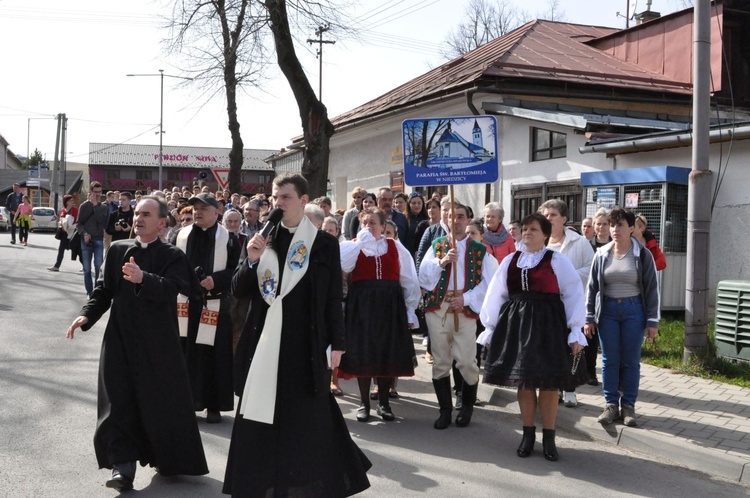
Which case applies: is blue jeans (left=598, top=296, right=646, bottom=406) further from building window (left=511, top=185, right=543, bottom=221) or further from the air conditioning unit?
building window (left=511, top=185, right=543, bottom=221)

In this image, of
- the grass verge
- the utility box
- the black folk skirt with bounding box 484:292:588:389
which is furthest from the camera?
the utility box

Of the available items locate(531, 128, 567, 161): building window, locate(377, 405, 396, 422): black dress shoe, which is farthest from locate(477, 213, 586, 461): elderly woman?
locate(531, 128, 567, 161): building window

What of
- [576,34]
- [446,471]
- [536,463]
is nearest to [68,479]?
[446,471]

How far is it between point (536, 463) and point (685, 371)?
3.50m

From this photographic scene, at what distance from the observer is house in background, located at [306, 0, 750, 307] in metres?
12.4

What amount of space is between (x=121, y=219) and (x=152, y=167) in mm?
71619

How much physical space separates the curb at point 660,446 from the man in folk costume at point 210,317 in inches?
120

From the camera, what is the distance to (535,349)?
6023mm

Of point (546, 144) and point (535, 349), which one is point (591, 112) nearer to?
point (546, 144)

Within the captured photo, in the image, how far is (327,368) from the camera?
15.5 ft

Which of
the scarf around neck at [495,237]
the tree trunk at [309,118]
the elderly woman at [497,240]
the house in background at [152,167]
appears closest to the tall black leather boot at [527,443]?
the elderly woman at [497,240]

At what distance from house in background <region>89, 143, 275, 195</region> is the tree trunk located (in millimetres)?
65110

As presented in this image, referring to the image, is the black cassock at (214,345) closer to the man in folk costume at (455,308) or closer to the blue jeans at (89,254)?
the man in folk costume at (455,308)

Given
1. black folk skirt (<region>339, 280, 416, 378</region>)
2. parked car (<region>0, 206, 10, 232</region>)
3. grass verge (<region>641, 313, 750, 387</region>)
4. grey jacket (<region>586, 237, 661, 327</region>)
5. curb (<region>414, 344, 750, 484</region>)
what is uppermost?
parked car (<region>0, 206, 10, 232</region>)
